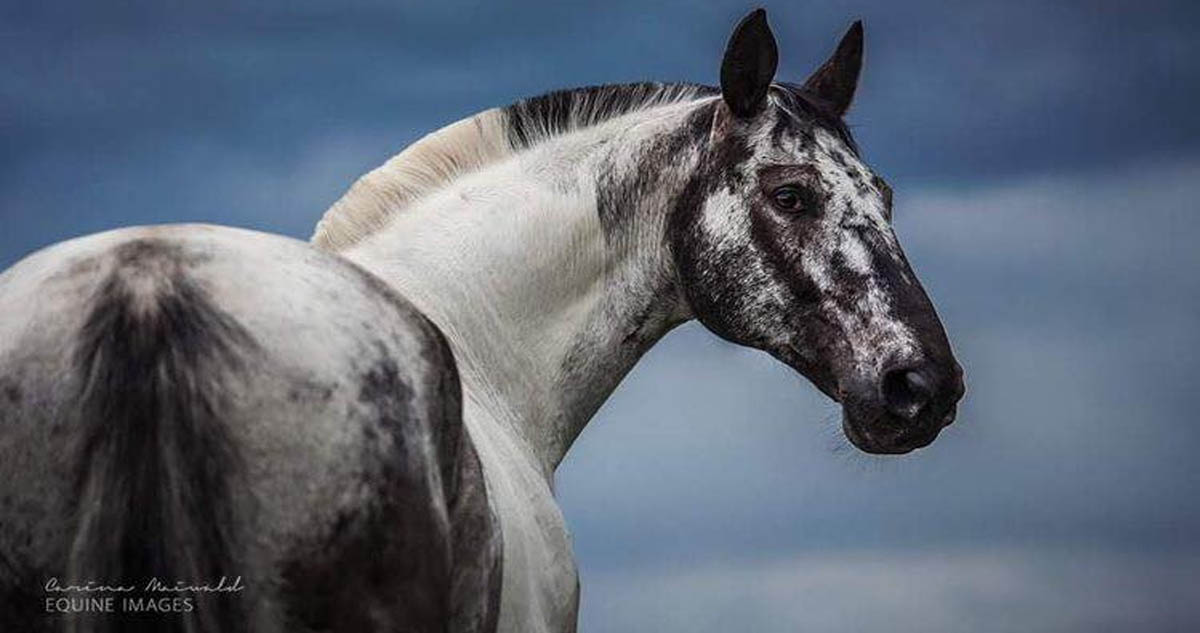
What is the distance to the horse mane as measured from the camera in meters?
6.16

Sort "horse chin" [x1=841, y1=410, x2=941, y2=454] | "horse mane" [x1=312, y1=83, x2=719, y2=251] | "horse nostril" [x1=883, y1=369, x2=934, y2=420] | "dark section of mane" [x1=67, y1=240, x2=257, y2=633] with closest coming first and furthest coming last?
"dark section of mane" [x1=67, y1=240, x2=257, y2=633] → "horse nostril" [x1=883, y1=369, x2=934, y2=420] → "horse chin" [x1=841, y1=410, x2=941, y2=454] → "horse mane" [x1=312, y1=83, x2=719, y2=251]

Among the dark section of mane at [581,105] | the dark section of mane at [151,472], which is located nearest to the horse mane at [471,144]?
the dark section of mane at [581,105]

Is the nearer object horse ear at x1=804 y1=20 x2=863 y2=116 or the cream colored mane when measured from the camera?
the cream colored mane

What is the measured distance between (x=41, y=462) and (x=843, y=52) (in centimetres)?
447

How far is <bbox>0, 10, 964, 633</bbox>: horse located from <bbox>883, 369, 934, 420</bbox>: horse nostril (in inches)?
0.5

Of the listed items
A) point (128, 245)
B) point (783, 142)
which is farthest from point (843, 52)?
point (128, 245)

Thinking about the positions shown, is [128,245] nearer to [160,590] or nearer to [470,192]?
[160,590]

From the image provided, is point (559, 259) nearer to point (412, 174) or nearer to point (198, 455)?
point (412, 174)

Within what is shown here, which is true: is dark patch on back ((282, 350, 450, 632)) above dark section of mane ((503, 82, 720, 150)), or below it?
below

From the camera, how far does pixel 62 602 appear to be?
3.76 meters

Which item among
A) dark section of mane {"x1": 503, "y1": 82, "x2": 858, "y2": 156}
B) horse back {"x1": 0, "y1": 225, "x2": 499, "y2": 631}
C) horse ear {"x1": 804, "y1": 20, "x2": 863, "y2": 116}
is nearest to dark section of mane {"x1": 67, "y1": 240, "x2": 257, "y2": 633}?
horse back {"x1": 0, "y1": 225, "x2": 499, "y2": 631}

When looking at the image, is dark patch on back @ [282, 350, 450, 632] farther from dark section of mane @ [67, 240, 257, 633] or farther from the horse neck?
the horse neck

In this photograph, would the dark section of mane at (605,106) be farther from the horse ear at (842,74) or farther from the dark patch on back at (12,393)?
the dark patch on back at (12,393)

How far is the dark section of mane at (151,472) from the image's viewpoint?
3697 mm
